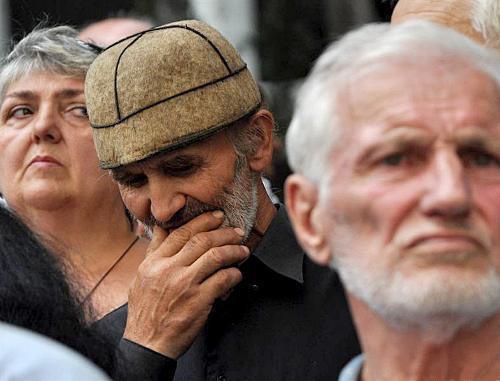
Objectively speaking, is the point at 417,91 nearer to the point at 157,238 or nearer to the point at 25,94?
the point at 157,238

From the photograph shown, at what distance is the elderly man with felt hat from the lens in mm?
3262

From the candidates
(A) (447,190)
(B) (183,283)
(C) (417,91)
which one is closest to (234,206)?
(B) (183,283)

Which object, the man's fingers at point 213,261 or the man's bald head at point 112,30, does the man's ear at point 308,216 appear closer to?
the man's fingers at point 213,261

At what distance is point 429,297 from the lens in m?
2.33

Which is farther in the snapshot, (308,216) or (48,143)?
(48,143)

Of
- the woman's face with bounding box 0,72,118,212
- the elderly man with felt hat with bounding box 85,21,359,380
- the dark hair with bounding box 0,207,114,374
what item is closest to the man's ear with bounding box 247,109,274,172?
Answer: the elderly man with felt hat with bounding box 85,21,359,380

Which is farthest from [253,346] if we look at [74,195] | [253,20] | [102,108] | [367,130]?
[253,20]

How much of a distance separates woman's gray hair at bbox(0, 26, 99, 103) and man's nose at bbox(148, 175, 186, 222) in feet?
3.41

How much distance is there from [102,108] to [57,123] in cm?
92

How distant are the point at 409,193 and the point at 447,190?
3.1 inches

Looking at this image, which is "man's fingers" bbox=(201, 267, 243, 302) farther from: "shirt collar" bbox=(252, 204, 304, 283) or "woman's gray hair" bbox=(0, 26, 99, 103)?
"woman's gray hair" bbox=(0, 26, 99, 103)

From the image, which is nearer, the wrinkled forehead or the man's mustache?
the wrinkled forehead

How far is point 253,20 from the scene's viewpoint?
680 centimetres

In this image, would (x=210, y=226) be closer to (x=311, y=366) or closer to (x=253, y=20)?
(x=311, y=366)
